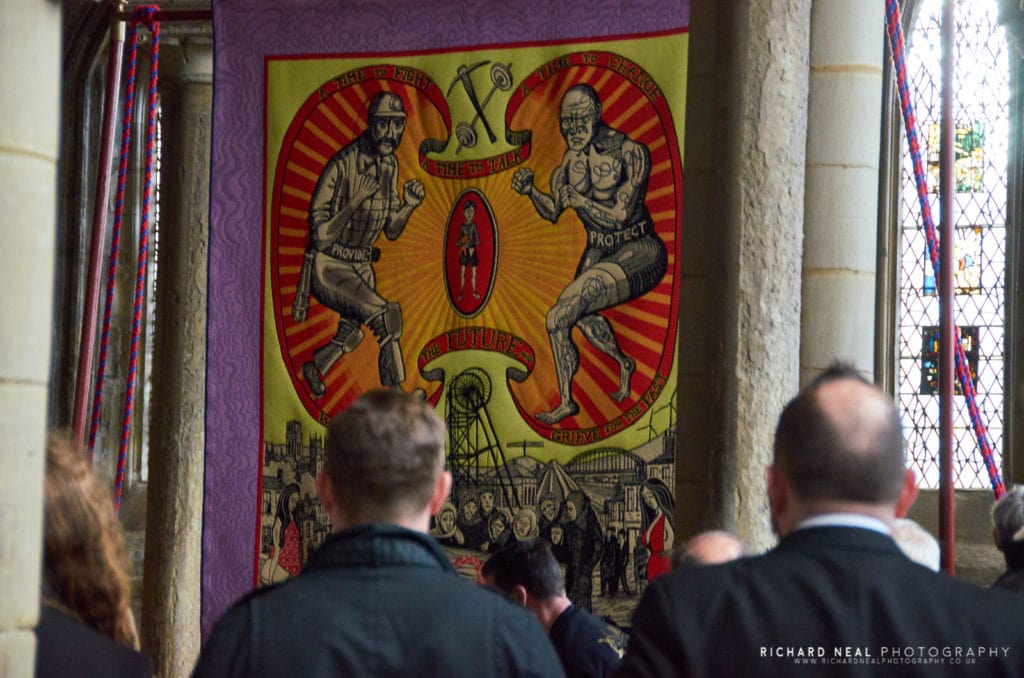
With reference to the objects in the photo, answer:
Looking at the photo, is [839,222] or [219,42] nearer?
[839,222]

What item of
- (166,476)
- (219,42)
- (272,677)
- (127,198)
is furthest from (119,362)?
(272,677)

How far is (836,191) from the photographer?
15.0 feet

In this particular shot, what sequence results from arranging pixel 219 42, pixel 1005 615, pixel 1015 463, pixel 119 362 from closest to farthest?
pixel 1005 615 → pixel 219 42 → pixel 1015 463 → pixel 119 362

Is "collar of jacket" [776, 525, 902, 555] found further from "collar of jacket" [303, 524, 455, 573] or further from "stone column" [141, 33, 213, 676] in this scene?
"stone column" [141, 33, 213, 676]

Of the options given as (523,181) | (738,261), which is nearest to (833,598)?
(738,261)

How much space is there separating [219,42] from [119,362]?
5.52 metres

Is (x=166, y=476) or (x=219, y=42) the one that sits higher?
(x=219, y=42)

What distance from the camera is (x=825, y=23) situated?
4500 mm

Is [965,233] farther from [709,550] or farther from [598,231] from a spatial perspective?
[709,550]

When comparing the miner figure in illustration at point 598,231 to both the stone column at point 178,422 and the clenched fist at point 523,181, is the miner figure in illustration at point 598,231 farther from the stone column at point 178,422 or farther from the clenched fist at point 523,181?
the stone column at point 178,422

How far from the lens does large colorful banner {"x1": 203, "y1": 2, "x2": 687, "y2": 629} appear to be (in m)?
5.72

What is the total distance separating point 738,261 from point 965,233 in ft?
20.0

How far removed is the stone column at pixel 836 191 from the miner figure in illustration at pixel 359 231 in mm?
2065

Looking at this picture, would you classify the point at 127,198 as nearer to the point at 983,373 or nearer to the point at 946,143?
the point at 983,373
